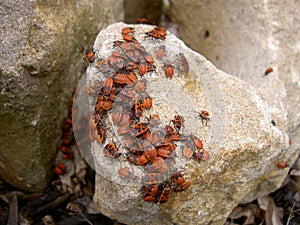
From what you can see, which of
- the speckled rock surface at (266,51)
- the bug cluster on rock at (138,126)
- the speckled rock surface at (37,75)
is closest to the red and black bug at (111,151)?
the bug cluster on rock at (138,126)

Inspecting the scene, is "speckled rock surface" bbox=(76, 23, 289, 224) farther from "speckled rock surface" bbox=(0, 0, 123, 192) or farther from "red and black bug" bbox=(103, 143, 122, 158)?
"speckled rock surface" bbox=(0, 0, 123, 192)

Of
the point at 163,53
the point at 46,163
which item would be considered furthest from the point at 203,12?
the point at 46,163

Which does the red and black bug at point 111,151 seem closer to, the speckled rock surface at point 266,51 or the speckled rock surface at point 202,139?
the speckled rock surface at point 202,139

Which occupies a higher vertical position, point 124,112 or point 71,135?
point 124,112

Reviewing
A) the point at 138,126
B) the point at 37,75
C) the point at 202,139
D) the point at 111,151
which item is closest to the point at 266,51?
the point at 202,139

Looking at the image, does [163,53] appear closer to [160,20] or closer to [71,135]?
[71,135]

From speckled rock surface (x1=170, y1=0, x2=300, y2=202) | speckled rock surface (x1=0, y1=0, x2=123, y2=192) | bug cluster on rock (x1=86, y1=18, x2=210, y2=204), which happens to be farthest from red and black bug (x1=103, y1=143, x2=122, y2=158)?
speckled rock surface (x1=170, y1=0, x2=300, y2=202)
